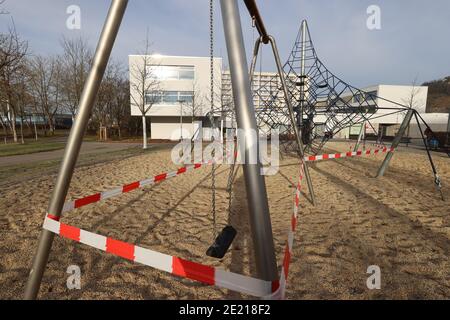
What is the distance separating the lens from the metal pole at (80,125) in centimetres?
129

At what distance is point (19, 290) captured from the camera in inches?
76.9

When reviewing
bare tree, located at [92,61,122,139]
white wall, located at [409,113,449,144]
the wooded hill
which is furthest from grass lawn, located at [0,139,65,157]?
the wooded hill

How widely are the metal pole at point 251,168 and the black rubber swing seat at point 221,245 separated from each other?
1.22m

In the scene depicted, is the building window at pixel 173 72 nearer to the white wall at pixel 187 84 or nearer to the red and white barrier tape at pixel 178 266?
the white wall at pixel 187 84

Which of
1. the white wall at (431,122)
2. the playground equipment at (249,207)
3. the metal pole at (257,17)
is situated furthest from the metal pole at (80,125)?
the white wall at (431,122)

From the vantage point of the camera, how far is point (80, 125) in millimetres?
1321

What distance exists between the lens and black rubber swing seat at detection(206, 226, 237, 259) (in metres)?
2.09

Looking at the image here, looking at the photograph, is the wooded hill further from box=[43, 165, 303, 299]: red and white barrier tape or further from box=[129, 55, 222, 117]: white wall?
box=[43, 165, 303, 299]: red and white barrier tape

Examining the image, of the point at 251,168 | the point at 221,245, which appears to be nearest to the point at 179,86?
the point at 221,245

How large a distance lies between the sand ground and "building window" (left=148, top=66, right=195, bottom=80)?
73.7ft

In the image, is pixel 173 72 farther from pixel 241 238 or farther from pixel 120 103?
pixel 241 238
